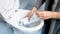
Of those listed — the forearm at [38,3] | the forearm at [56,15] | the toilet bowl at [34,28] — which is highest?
the forearm at [38,3]

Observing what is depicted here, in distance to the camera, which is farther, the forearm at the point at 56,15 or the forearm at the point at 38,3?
the forearm at the point at 38,3

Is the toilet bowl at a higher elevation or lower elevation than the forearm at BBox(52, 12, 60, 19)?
lower

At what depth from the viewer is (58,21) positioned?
1068mm

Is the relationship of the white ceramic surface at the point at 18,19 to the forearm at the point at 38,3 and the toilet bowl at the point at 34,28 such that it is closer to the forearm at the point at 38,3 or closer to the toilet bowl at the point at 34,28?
the toilet bowl at the point at 34,28

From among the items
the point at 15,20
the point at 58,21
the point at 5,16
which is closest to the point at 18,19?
the point at 15,20

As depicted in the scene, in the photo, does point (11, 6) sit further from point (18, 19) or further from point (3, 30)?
point (3, 30)

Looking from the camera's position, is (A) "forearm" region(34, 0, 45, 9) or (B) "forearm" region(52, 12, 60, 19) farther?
(A) "forearm" region(34, 0, 45, 9)

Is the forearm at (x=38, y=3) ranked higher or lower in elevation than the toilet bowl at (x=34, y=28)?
higher

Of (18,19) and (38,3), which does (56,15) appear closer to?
(38,3)

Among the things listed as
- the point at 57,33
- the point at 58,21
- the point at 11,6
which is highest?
the point at 11,6

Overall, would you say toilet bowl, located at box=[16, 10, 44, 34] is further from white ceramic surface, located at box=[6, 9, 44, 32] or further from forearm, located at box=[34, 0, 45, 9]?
forearm, located at box=[34, 0, 45, 9]

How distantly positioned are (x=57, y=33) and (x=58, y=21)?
11cm

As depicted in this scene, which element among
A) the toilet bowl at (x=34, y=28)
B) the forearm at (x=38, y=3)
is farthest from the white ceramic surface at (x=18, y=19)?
the forearm at (x=38, y=3)

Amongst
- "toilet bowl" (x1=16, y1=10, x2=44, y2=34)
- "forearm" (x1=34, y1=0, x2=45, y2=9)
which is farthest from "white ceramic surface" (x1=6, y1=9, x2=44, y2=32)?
"forearm" (x1=34, y1=0, x2=45, y2=9)
